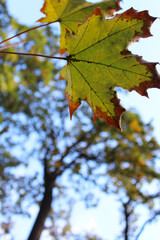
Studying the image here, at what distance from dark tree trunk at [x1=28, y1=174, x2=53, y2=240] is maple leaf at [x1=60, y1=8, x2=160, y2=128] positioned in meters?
7.18

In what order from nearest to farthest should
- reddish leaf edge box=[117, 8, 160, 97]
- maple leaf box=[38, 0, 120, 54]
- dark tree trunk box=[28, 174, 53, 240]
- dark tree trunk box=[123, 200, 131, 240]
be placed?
reddish leaf edge box=[117, 8, 160, 97], maple leaf box=[38, 0, 120, 54], dark tree trunk box=[28, 174, 53, 240], dark tree trunk box=[123, 200, 131, 240]

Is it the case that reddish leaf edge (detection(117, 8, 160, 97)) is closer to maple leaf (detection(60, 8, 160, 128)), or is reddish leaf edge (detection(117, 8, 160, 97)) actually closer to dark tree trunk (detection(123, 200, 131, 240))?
maple leaf (detection(60, 8, 160, 128))

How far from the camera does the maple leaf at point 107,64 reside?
29.0 inches

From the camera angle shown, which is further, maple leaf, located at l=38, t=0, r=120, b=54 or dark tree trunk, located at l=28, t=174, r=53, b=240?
dark tree trunk, located at l=28, t=174, r=53, b=240

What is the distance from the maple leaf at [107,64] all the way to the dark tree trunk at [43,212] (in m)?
7.18

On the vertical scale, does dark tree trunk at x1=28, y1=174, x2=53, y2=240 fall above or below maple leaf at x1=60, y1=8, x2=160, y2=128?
above

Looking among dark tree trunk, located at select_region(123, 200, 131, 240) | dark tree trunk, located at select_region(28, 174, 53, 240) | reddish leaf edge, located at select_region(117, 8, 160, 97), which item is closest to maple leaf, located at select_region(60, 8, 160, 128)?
reddish leaf edge, located at select_region(117, 8, 160, 97)

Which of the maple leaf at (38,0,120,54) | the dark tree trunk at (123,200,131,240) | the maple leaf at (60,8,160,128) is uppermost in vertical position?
the dark tree trunk at (123,200,131,240)

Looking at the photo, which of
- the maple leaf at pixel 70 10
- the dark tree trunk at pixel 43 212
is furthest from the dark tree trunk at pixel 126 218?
the maple leaf at pixel 70 10

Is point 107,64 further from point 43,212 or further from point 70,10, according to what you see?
point 43,212

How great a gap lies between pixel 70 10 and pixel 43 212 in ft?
25.4

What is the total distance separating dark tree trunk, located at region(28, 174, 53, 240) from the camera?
6.73m

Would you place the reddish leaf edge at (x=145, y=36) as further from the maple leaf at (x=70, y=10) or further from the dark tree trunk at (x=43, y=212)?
the dark tree trunk at (x=43, y=212)

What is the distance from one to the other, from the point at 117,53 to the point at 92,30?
14cm
